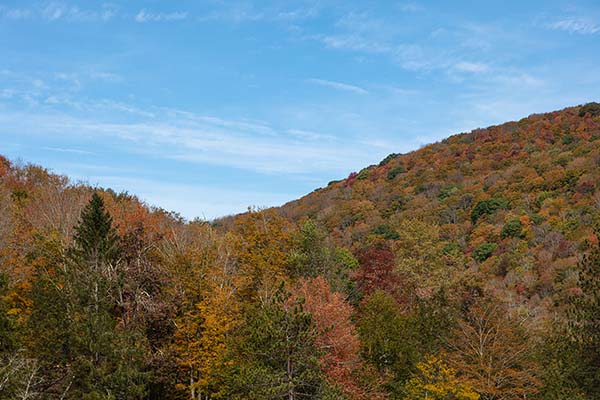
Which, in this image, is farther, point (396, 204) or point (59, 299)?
point (396, 204)

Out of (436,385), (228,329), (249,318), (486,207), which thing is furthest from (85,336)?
(486,207)

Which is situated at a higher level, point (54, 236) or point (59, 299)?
point (54, 236)

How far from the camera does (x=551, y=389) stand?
93.8 ft

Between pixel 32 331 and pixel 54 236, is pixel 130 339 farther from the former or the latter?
pixel 54 236

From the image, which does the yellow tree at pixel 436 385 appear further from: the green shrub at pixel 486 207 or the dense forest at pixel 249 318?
the green shrub at pixel 486 207

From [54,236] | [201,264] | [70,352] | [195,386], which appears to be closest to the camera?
[70,352]

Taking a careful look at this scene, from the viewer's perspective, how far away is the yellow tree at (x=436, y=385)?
29.1 m

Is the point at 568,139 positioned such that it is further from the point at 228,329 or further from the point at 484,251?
the point at 228,329

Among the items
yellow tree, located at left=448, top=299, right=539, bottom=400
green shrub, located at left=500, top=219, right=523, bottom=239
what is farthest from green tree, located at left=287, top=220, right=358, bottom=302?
green shrub, located at left=500, top=219, right=523, bottom=239

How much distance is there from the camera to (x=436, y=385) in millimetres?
29938

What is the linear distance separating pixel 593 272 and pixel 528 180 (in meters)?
81.3

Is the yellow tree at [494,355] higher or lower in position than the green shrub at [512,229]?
lower

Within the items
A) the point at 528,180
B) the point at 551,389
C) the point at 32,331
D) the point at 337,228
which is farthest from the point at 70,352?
the point at 528,180

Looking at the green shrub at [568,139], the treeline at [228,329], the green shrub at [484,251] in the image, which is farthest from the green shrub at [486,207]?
the treeline at [228,329]
